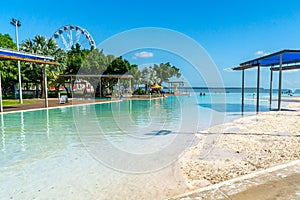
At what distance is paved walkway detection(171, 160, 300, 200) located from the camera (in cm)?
224

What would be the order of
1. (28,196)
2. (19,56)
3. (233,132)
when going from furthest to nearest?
(19,56) → (233,132) → (28,196)

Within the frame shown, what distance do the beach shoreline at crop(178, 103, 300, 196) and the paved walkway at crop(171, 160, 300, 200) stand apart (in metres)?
0.45

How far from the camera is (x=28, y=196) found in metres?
2.89

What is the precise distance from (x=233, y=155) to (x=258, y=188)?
2089 millimetres

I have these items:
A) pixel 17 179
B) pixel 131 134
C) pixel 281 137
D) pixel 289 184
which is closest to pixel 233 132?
pixel 281 137

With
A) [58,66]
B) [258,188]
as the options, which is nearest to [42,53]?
[58,66]

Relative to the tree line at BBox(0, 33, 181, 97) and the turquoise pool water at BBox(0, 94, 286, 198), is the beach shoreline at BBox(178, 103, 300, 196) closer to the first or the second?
the turquoise pool water at BBox(0, 94, 286, 198)

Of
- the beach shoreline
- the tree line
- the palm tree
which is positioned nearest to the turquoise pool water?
the beach shoreline

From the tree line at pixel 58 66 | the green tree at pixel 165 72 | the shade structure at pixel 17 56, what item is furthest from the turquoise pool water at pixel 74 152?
the green tree at pixel 165 72

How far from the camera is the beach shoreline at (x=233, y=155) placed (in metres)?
3.37

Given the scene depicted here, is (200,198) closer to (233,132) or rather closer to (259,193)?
(259,193)

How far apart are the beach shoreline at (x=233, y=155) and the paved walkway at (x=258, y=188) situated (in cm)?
45

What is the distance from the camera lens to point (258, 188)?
2.43 meters

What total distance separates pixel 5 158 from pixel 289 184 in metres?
5.28
